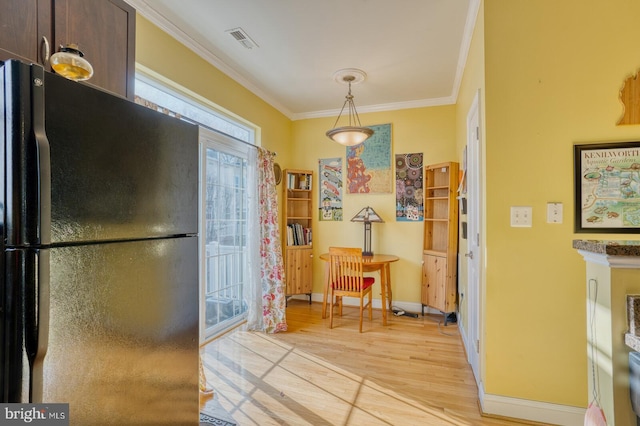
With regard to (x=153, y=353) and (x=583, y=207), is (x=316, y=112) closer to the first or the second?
(x=583, y=207)

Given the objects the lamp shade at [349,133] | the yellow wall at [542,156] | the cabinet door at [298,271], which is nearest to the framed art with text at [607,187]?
the yellow wall at [542,156]

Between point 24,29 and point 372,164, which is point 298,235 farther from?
point 24,29

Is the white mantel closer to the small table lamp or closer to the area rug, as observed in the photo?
the area rug

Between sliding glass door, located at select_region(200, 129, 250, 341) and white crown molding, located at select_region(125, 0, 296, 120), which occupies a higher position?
white crown molding, located at select_region(125, 0, 296, 120)

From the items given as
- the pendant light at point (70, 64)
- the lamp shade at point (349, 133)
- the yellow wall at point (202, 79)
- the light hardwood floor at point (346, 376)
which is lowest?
the light hardwood floor at point (346, 376)

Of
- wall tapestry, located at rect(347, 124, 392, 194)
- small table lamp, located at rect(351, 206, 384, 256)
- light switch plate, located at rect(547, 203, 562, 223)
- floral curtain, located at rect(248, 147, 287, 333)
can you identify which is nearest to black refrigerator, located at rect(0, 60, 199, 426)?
light switch plate, located at rect(547, 203, 562, 223)

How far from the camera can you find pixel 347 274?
349 cm

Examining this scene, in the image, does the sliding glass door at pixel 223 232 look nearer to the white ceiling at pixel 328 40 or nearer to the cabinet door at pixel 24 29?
the white ceiling at pixel 328 40

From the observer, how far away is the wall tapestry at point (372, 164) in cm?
423

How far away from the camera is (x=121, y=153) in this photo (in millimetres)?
934

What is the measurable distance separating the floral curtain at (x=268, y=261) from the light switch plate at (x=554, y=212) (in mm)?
2574

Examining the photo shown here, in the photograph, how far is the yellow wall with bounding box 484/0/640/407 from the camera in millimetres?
1831

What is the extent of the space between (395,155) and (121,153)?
12.1 ft

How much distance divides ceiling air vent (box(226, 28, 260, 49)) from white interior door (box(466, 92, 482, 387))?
6.12 ft
